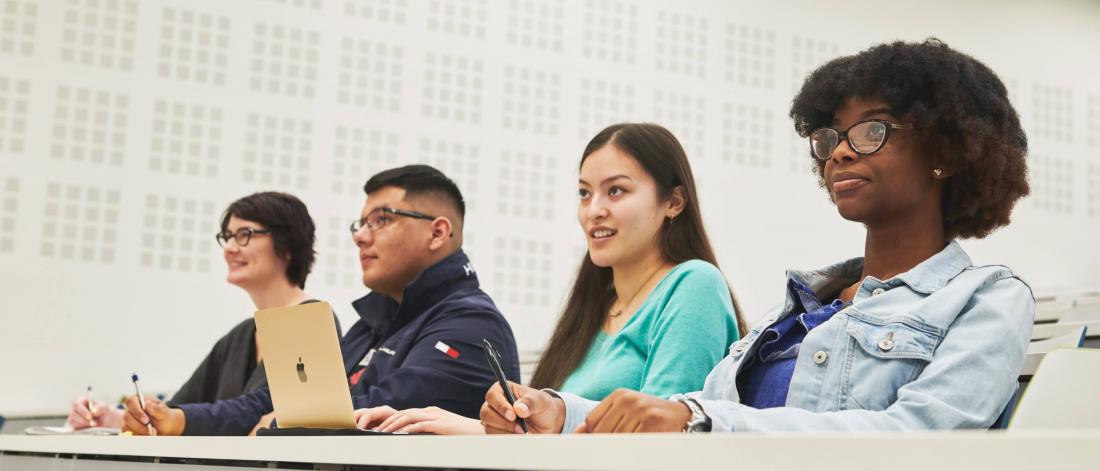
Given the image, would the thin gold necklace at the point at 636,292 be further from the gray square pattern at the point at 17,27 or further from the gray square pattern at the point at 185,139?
the gray square pattern at the point at 17,27

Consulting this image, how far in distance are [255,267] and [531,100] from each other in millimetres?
2715

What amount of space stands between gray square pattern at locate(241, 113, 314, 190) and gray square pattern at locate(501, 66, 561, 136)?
112cm

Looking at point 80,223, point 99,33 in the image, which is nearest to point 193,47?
point 99,33

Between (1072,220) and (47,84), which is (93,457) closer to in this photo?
(47,84)

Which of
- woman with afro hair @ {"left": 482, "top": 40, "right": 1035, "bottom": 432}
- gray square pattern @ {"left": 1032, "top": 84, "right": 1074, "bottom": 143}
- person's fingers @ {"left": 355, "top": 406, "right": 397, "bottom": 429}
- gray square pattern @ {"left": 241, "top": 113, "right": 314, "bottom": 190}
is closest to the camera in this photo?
woman with afro hair @ {"left": 482, "top": 40, "right": 1035, "bottom": 432}

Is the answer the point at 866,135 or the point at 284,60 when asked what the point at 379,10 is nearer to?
the point at 284,60

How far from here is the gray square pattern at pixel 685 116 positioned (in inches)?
253

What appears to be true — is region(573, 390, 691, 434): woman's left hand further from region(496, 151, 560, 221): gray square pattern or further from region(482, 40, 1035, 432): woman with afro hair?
region(496, 151, 560, 221): gray square pattern

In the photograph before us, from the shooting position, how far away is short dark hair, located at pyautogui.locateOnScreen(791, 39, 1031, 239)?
1512mm

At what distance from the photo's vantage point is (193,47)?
5227 mm

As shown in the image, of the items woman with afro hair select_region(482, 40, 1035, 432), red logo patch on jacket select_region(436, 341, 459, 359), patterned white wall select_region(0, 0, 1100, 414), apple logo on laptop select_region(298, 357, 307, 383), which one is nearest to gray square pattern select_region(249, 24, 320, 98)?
patterned white wall select_region(0, 0, 1100, 414)

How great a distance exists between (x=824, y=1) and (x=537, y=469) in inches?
267

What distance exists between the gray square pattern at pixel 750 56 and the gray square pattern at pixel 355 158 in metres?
2.36

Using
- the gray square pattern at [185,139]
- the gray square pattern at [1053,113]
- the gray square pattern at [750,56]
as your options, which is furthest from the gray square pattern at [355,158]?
the gray square pattern at [1053,113]
